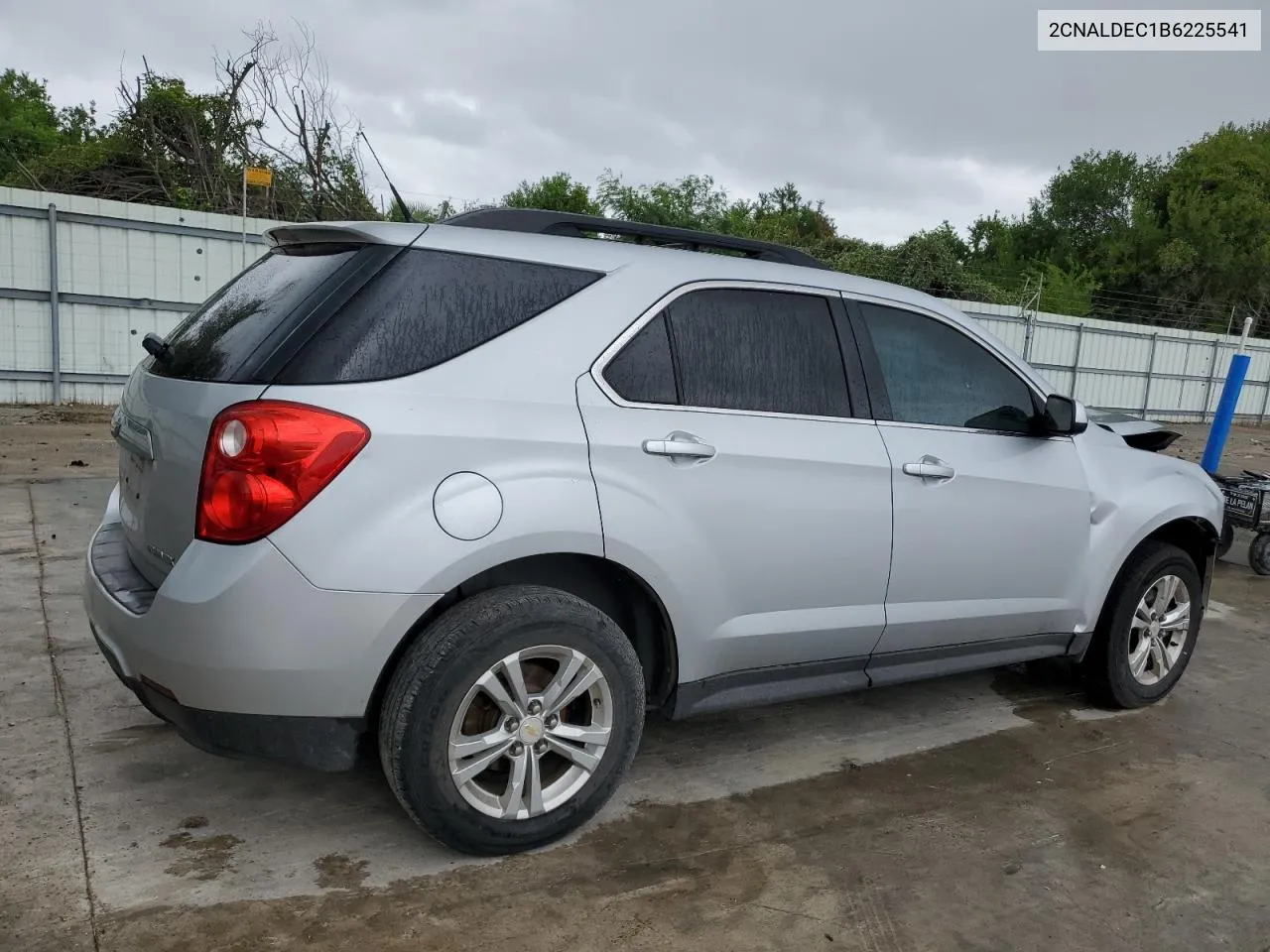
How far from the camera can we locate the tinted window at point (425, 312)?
8.47 feet

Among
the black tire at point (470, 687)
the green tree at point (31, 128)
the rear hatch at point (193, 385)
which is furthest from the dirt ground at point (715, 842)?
the green tree at point (31, 128)

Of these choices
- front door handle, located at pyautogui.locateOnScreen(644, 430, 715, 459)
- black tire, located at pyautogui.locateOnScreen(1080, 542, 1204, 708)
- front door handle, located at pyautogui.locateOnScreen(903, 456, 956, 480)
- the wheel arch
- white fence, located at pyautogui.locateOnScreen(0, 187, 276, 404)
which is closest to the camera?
the wheel arch

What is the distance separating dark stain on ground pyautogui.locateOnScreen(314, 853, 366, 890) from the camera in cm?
271

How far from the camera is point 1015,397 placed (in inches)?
155

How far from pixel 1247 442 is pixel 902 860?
19719 millimetres

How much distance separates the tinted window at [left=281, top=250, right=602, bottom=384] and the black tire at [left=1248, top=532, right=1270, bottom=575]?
6.68 metres

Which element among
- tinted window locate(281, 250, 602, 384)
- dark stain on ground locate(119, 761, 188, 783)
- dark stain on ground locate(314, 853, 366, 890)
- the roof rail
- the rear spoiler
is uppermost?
the roof rail

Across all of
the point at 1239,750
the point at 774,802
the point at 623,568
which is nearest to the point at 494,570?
the point at 623,568

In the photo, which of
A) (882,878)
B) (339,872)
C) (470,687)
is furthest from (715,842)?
(339,872)

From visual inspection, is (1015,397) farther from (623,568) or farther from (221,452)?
(221,452)

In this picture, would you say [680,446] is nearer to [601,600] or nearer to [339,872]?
[601,600]

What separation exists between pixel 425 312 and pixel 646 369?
0.68 metres

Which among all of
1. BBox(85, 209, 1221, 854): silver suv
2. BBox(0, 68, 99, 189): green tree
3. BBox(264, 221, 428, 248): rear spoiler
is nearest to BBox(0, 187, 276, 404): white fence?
BBox(0, 68, 99, 189): green tree

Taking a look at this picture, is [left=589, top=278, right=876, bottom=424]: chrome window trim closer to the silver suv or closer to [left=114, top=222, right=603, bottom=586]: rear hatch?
the silver suv
